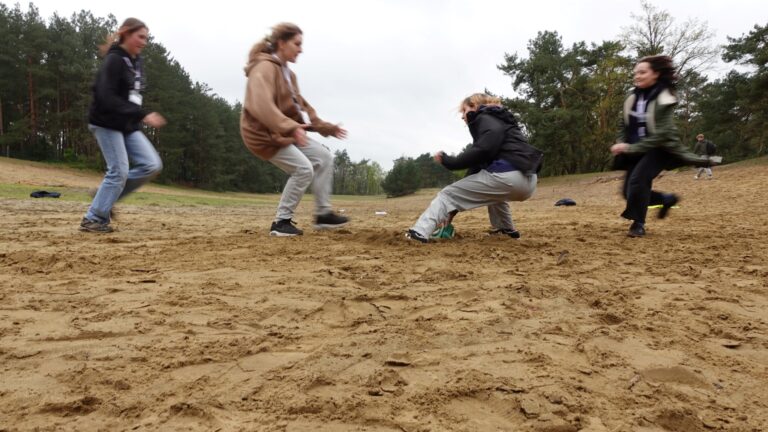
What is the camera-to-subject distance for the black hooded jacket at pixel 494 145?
439 cm

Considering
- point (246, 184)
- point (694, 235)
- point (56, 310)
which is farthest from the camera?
point (246, 184)

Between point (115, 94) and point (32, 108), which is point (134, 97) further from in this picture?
point (32, 108)

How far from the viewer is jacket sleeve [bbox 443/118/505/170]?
4375 millimetres

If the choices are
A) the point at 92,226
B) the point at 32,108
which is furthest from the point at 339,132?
the point at 32,108

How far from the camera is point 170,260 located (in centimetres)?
361

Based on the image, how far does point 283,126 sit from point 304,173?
54 centimetres

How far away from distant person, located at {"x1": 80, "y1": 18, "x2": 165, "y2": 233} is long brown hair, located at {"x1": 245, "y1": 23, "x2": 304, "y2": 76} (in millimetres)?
1227

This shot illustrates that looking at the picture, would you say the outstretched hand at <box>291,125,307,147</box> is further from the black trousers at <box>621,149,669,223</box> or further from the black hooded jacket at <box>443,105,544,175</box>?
the black trousers at <box>621,149,669,223</box>

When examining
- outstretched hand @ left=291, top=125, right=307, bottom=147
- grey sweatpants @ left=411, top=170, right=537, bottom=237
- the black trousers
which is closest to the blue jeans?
outstretched hand @ left=291, top=125, right=307, bottom=147

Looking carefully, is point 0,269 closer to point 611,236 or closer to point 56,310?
point 56,310

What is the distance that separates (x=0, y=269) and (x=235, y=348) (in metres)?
2.29

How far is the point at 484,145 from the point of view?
4.38 m

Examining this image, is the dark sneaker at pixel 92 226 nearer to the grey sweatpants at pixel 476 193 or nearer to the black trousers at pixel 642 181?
the grey sweatpants at pixel 476 193

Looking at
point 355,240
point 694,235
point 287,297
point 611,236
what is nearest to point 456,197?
point 355,240
